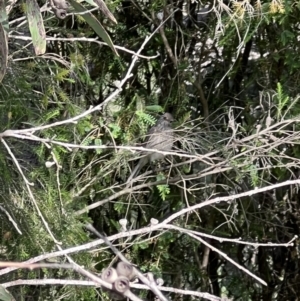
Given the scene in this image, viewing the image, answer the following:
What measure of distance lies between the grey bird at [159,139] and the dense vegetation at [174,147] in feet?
0.11

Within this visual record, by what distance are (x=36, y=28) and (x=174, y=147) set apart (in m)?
1.02

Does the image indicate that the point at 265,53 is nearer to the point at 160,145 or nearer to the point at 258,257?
the point at 160,145

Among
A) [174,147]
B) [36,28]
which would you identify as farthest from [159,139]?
[36,28]

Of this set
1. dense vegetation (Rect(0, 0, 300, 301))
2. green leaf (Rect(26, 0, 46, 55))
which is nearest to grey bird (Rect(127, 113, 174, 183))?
dense vegetation (Rect(0, 0, 300, 301))

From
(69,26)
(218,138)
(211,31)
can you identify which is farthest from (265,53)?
(69,26)

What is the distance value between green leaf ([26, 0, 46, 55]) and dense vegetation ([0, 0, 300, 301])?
20.6 inches

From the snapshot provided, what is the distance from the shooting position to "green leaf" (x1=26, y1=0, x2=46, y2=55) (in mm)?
1039

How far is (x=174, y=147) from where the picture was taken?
2.01 metres

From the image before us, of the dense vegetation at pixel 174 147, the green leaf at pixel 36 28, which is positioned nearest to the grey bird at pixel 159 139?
the dense vegetation at pixel 174 147

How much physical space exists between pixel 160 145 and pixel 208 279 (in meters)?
0.82

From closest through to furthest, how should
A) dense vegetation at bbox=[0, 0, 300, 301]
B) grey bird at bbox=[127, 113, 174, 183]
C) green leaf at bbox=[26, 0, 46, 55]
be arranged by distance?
A: green leaf at bbox=[26, 0, 46, 55] < dense vegetation at bbox=[0, 0, 300, 301] < grey bird at bbox=[127, 113, 174, 183]

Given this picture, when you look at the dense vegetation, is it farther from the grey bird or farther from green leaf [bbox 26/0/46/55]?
green leaf [bbox 26/0/46/55]

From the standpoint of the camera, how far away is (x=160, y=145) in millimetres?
1894

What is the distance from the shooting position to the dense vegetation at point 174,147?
176 centimetres
